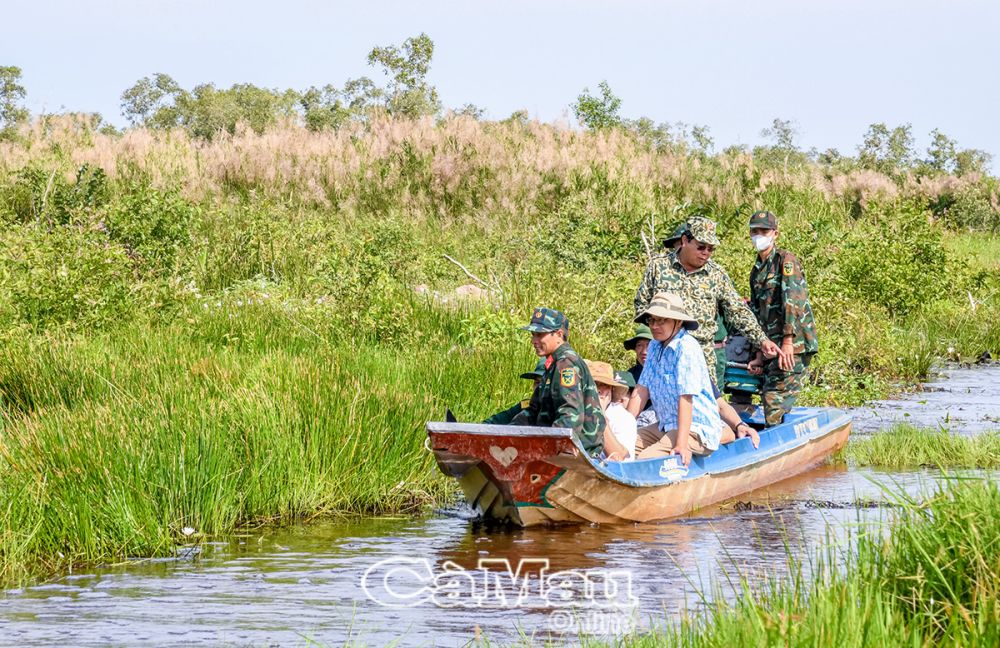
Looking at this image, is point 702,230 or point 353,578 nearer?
point 353,578

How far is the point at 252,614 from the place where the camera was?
23.9 feet

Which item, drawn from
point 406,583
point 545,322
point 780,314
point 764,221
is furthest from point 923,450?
point 406,583

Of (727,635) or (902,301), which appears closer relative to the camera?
(727,635)

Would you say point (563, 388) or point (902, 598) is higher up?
point (563, 388)

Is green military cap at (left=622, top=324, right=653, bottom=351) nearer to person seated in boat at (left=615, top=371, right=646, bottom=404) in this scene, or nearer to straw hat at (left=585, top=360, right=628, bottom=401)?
person seated in boat at (left=615, top=371, right=646, bottom=404)

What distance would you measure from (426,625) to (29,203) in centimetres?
1685

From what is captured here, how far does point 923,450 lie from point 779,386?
152 cm

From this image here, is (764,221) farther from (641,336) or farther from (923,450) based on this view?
(923,450)

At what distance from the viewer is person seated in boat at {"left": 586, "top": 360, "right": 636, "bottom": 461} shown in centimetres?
1016

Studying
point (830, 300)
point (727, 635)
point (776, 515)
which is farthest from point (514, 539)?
point (830, 300)

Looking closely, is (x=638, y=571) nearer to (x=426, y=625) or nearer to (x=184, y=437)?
(x=426, y=625)

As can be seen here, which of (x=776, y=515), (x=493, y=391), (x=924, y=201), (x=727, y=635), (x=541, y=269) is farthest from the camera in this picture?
(x=924, y=201)

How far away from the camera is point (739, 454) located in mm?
11086

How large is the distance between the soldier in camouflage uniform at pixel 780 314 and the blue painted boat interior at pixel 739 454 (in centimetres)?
25
